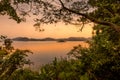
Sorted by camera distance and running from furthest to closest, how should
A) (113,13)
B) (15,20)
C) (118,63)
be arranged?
(113,13), (118,63), (15,20)

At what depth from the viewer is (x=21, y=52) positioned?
1421 centimetres

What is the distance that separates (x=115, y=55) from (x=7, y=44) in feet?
18.1

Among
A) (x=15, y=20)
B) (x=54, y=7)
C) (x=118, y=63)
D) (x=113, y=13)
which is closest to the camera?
(x=15, y=20)

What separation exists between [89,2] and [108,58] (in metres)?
3.09

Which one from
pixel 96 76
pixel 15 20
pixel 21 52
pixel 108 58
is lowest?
pixel 96 76

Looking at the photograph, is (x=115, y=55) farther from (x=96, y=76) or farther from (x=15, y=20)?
(x=15, y=20)

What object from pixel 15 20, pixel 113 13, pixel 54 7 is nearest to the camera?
pixel 15 20

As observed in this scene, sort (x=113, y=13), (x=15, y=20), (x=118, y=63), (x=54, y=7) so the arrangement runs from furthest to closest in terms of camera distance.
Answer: (x=113, y=13) < (x=118, y=63) < (x=54, y=7) < (x=15, y=20)

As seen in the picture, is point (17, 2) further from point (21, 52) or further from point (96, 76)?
point (96, 76)

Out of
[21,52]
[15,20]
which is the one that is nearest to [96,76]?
[21,52]

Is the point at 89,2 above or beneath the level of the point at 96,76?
above

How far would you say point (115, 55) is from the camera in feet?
53.5

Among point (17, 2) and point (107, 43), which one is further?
point (107, 43)

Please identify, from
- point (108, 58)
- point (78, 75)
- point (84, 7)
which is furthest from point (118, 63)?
point (84, 7)
